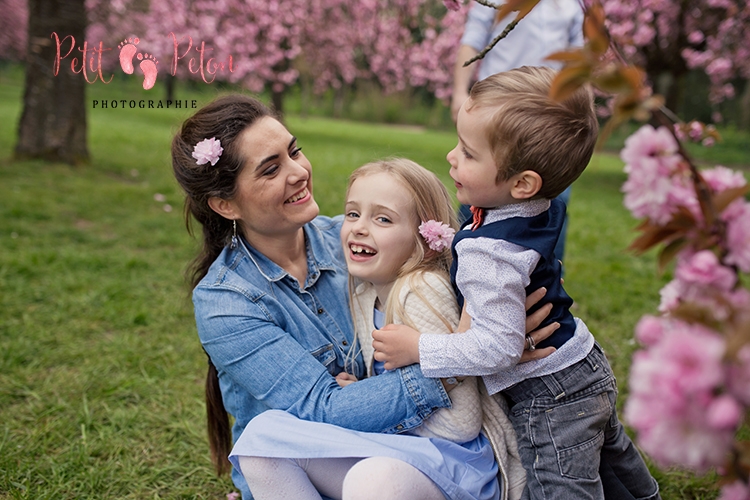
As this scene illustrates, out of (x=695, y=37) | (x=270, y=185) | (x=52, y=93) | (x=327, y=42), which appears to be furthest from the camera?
(x=327, y=42)

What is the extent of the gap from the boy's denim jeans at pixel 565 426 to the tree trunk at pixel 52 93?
6.73 metres

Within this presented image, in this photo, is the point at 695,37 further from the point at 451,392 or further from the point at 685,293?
the point at 685,293

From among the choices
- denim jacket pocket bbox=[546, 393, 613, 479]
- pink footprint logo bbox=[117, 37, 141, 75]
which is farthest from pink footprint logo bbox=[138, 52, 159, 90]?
denim jacket pocket bbox=[546, 393, 613, 479]

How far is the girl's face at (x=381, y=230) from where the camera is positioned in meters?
1.75

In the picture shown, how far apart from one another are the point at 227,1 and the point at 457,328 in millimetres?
11294

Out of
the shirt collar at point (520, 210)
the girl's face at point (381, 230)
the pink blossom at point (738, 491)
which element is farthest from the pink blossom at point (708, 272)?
the girl's face at point (381, 230)

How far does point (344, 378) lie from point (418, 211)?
20.8 inches

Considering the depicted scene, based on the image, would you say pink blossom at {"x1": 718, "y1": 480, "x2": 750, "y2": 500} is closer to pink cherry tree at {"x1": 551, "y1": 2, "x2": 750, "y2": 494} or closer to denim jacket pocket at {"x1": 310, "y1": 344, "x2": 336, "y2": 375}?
pink cherry tree at {"x1": 551, "y1": 2, "x2": 750, "y2": 494}

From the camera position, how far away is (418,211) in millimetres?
1804

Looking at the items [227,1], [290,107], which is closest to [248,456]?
[227,1]

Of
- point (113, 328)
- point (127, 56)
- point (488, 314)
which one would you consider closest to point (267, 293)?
point (488, 314)

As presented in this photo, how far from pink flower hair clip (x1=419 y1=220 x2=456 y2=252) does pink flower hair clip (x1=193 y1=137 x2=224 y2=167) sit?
0.63m

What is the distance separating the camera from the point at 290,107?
28109 mm

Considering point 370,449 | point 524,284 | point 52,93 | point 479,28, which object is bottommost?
point 52,93
